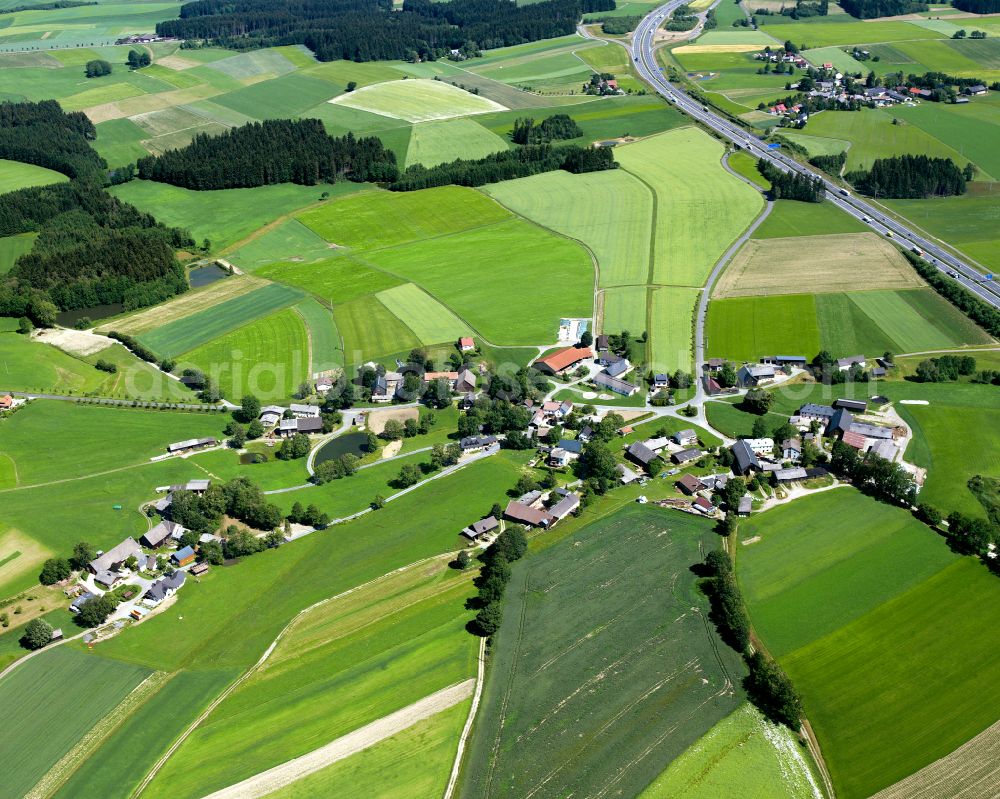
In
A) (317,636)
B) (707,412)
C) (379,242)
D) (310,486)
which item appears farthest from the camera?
(379,242)


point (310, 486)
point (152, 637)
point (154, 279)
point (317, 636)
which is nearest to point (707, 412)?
point (310, 486)

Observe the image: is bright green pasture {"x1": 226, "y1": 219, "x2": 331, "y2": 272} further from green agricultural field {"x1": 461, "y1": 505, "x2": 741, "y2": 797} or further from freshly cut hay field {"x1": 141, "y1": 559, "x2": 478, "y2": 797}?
green agricultural field {"x1": 461, "y1": 505, "x2": 741, "y2": 797}

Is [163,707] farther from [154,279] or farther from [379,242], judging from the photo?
[379,242]

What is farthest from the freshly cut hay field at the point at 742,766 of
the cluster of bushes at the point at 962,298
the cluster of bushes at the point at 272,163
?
the cluster of bushes at the point at 272,163

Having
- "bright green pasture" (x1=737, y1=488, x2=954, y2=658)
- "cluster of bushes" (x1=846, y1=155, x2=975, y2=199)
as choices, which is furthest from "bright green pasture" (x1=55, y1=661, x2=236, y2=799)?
"cluster of bushes" (x1=846, y1=155, x2=975, y2=199)

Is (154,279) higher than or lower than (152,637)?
higher

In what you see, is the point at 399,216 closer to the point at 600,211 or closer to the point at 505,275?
the point at 505,275
